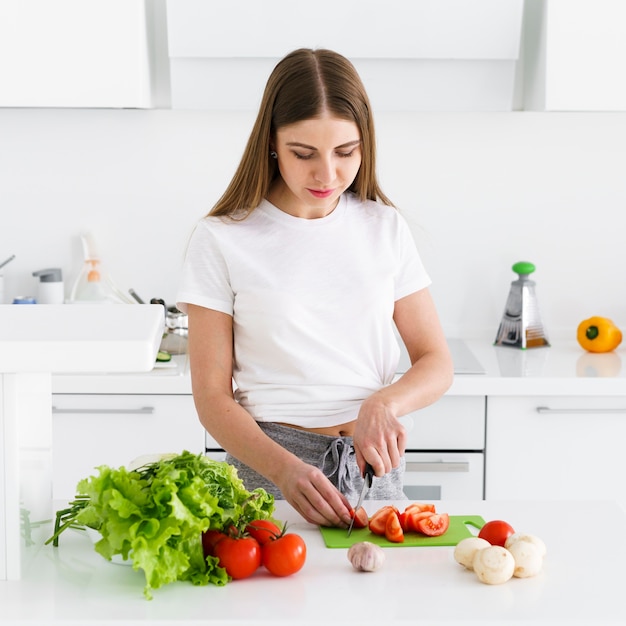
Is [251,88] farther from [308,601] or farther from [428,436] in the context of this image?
[308,601]

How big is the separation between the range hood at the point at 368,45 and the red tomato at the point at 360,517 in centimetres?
154

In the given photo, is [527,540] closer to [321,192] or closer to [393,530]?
[393,530]

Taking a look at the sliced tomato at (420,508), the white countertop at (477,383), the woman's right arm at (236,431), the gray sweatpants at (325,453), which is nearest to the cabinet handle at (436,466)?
the white countertop at (477,383)

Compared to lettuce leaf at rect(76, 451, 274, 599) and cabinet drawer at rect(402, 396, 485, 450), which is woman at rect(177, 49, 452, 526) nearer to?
lettuce leaf at rect(76, 451, 274, 599)

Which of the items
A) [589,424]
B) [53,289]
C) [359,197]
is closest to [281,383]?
[359,197]

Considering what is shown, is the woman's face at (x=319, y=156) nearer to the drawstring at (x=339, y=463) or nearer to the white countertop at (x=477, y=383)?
the drawstring at (x=339, y=463)

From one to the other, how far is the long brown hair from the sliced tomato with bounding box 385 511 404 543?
0.59 meters

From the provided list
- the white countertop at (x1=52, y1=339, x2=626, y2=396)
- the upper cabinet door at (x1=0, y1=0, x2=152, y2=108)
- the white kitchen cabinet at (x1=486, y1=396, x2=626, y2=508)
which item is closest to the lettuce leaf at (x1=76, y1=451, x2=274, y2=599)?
the white countertop at (x1=52, y1=339, x2=626, y2=396)

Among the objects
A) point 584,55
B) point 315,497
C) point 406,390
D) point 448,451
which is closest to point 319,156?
point 406,390

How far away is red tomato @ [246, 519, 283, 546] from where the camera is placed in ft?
4.12

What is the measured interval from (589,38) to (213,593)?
6.39 feet

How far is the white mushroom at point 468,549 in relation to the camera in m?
1.24

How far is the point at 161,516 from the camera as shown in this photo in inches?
45.7

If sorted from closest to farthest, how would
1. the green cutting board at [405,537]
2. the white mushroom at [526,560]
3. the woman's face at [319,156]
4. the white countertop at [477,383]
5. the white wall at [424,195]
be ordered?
the white mushroom at [526,560]
the green cutting board at [405,537]
the woman's face at [319,156]
the white countertop at [477,383]
the white wall at [424,195]
